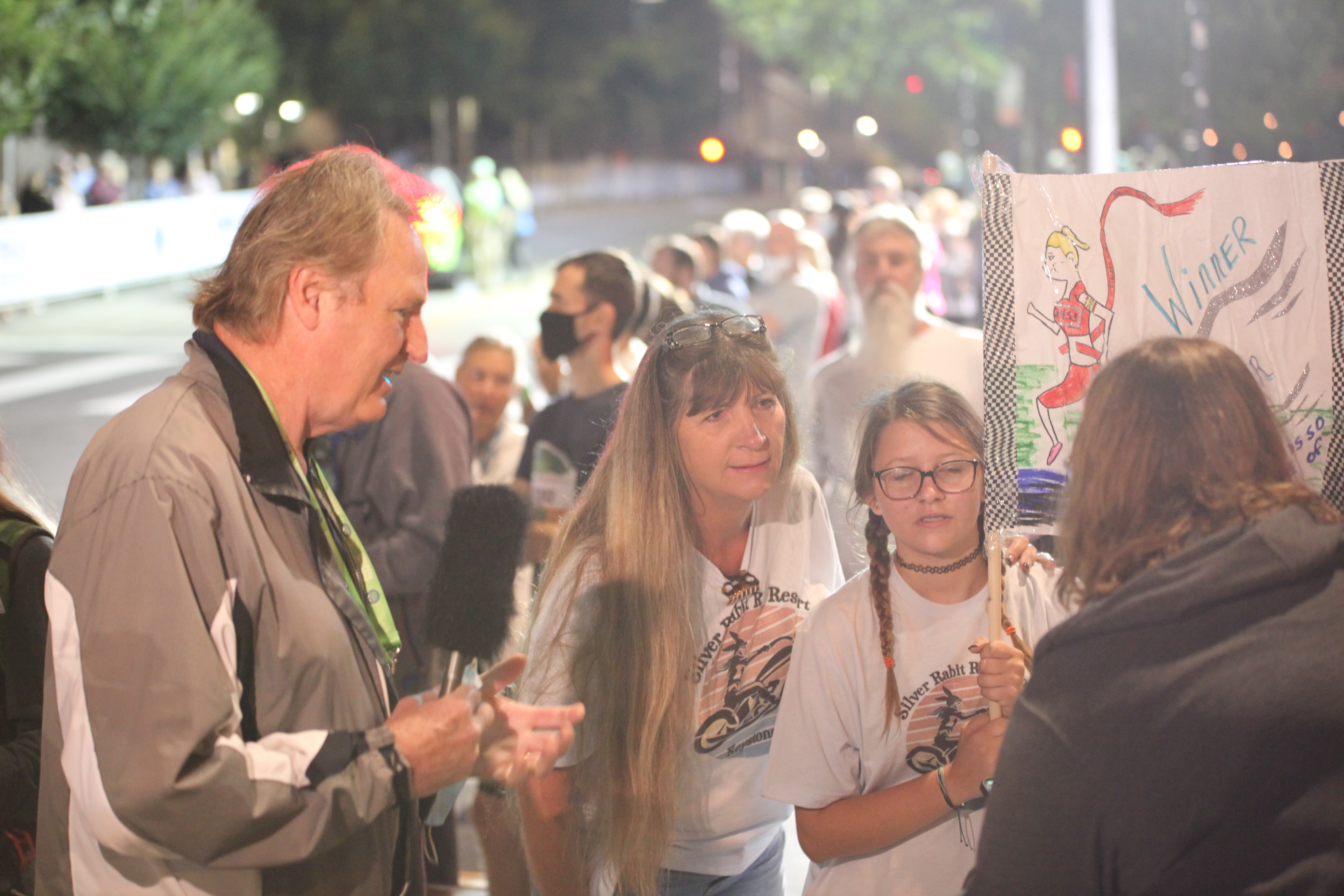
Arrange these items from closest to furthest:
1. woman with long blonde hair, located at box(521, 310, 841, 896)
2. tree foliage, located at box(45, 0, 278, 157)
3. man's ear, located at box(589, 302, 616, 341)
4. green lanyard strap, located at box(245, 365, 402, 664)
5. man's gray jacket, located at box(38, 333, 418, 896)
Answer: man's gray jacket, located at box(38, 333, 418, 896), green lanyard strap, located at box(245, 365, 402, 664), woman with long blonde hair, located at box(521, 310, 841, 896), man's ear, located at box(589, 302, 616, 341), tree foliage, located at box(45, 0, 278, 157)

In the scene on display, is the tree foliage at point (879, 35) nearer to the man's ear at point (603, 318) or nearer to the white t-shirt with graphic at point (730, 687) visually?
the man's ear at point (603, 318)

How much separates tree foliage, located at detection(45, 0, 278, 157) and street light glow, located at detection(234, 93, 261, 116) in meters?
0.92

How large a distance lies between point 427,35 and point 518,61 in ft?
24.8

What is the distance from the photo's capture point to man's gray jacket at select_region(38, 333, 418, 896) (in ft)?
5.87

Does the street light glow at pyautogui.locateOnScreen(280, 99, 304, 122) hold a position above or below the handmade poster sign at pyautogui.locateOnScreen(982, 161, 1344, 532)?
above

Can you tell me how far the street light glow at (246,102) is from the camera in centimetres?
3156

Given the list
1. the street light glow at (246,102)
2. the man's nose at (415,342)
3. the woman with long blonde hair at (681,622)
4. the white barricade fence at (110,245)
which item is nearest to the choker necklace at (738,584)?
the woman with long blonde hair at (681,622)

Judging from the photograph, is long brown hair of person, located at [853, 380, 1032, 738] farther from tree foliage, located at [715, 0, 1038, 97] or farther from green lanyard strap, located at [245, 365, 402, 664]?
tree foliage, located at [715, 0, 1038, 97]

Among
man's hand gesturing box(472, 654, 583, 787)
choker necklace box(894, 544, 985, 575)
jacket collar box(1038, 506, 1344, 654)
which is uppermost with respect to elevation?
jacket collar box(1038, 506, 1344, 654)

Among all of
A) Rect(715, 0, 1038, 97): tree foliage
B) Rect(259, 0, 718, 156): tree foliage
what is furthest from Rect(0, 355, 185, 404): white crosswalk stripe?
Rect(715, 0, 1038, 97): tree foliage

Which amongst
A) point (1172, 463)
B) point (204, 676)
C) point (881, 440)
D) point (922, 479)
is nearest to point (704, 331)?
point (881, 440)

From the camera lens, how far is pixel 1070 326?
249cm

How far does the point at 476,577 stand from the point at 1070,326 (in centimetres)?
131

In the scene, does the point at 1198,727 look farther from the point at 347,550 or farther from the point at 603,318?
the point at 603,318
